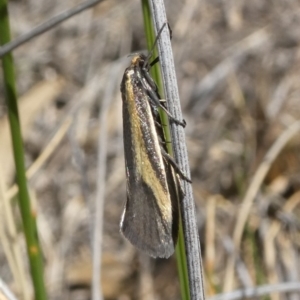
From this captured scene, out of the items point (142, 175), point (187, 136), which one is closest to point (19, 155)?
point (142, 175)

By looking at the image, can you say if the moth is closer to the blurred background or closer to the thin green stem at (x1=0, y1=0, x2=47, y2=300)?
the thin green stem at (x1=0, y1=0, x2=47, y2=300)

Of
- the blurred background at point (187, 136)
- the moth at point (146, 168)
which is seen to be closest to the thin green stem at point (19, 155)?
the moth at point (146, 168)

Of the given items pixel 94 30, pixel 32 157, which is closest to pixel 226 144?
pixel 32 157

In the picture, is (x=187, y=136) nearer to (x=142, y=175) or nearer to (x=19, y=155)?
(x=142, y=175)

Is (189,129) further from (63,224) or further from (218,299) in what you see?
(218,299)

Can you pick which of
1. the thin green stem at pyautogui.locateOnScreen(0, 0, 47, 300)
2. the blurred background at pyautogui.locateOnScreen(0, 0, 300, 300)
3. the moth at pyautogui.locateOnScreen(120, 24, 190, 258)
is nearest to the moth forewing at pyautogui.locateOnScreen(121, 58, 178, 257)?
the moth at pyautogui.locateOnScreen(120, 24, 190, 258)

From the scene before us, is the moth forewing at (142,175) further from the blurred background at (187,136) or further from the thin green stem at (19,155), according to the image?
the blurred background at (187,136)

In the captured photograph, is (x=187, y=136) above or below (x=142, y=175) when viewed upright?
above
